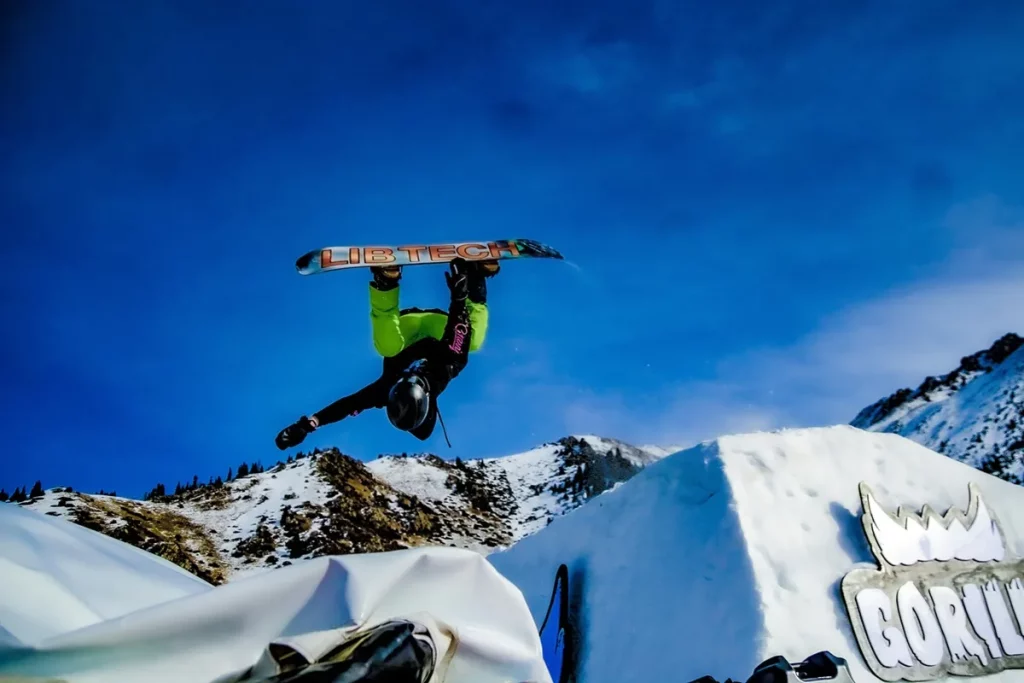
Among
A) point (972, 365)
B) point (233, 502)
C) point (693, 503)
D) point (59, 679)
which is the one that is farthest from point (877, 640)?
point (972, 365)

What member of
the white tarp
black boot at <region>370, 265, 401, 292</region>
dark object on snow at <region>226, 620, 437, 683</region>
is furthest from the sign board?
dark object on snow at <region>226, 620, 437, 683</region>

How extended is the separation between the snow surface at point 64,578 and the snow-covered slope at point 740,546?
4.93m

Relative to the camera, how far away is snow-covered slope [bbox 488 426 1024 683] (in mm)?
5770

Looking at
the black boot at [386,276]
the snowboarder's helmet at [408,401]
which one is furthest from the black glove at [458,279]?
the snowboarder's helmet at [408,401]

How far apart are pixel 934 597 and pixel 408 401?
5824 mm

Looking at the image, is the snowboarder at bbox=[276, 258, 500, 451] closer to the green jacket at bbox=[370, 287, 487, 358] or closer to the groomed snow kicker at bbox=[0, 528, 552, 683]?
the green jacket at bbox=[370, 287, 487, 358]

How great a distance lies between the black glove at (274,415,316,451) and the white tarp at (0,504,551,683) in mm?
7023

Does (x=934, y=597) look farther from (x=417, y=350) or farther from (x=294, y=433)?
(x=294, y=433)

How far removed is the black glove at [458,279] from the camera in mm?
8727

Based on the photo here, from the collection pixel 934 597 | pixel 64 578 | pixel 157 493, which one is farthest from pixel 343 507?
pixel 64 578

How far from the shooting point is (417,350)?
9.09 meters

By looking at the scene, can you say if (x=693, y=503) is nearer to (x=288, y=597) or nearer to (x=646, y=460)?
(x=288, y=597)

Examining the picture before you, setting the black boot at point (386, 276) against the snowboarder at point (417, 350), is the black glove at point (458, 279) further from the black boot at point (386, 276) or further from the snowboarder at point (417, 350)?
the black boot at point (386, 276)

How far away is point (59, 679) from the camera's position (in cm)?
131
